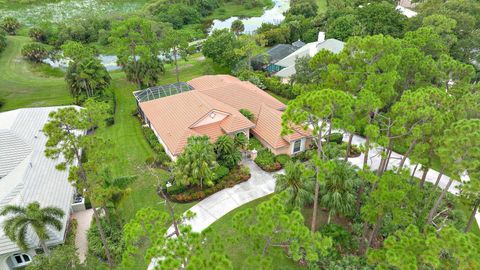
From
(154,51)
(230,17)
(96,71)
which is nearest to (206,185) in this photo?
(96,71)

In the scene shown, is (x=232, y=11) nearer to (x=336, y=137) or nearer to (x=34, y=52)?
(x=34, y=52)

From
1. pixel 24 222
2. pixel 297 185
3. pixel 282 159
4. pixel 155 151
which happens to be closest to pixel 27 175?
pixel 24 222

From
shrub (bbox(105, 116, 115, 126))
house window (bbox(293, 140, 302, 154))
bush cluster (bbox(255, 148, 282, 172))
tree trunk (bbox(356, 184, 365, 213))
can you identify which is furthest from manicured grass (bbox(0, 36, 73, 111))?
tree trunk (bbox(356, 184, 365, 213))

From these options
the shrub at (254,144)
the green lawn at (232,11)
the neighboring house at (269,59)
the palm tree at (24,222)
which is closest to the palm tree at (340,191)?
the shrub at (254,144)

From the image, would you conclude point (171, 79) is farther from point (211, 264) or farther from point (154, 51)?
point (211, 264)

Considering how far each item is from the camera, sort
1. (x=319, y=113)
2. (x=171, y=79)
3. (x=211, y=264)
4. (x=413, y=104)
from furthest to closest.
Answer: (x=171, y=79), (x=413, y=104), (x=319, y=113), (x=211, y=264)
